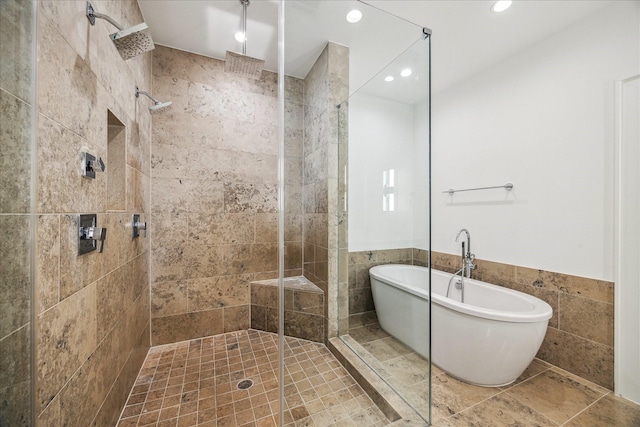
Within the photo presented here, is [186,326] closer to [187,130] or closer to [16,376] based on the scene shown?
[16,376]

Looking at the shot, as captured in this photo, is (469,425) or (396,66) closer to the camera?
(469,425)

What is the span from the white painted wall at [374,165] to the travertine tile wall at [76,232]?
151 centimetres

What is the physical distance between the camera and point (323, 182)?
1865 millimetres

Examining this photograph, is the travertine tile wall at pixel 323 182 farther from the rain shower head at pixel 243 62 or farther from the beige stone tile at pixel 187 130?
the beige stone tile at pixel 187 130

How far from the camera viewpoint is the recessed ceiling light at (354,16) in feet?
5.55

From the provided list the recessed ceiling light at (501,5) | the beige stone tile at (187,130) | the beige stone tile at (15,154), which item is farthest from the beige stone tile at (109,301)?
the recessed ceiling light at (501,5)

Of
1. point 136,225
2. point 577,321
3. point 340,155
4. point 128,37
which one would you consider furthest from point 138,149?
point 577,321

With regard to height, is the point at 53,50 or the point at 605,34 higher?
the point at 605,34

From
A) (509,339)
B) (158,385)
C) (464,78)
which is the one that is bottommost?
(158,385)

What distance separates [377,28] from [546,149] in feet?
5.41

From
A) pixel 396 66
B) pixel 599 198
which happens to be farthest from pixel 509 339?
pixel 396 66

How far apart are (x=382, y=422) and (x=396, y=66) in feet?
7.45

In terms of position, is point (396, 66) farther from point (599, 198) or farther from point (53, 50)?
point (53, 50)

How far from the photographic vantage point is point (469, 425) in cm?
130
